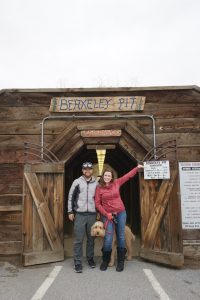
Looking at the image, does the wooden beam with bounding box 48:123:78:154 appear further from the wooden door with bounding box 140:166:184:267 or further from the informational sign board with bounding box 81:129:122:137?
the wooden door with bounding box 140:166:184:267

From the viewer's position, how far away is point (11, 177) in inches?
283

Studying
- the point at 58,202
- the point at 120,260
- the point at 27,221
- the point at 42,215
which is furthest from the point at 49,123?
the point at 120,260

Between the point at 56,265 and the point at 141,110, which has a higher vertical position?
the point at 141,110

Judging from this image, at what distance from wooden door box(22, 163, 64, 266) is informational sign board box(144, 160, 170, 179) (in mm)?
1876

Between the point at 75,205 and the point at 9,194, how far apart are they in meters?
1.95

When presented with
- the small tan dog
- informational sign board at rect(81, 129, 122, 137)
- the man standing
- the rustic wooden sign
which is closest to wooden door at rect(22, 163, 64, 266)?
the man standing

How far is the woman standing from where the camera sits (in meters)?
5.78

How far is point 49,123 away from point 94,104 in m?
1.18

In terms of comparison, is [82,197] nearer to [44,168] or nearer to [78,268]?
[44,168]

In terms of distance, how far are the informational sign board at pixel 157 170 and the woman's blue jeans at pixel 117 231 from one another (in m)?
1.07

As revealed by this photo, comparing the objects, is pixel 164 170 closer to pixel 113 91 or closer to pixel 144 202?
pixel 144 202

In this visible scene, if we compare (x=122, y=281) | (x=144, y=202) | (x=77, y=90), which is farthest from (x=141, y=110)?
(x=122, y=281)

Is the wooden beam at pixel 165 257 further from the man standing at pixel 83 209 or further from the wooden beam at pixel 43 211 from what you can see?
the wooden beam at pixel 43 211

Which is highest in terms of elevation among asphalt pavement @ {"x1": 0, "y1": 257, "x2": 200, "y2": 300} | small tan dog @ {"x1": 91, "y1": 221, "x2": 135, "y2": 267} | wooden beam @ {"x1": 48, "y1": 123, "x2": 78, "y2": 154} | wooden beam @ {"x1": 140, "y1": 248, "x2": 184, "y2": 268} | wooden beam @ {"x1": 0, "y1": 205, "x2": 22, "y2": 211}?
wooden beam @ {"x1": 48, "y1": 123, "x2": 78, "y2": 154}
